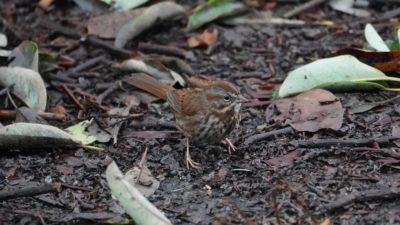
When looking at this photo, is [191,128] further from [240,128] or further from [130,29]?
[130,29]

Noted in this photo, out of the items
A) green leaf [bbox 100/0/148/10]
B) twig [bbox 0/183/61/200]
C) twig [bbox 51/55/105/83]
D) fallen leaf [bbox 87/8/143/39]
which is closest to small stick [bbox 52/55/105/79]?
twig [bbox 51/55/105/83]

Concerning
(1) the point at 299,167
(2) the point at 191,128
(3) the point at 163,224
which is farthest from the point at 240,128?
(3) the point at 163,224

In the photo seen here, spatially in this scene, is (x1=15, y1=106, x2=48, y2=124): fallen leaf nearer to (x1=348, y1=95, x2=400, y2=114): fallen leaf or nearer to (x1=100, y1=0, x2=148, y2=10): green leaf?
(x1=100, y1=0, x2=148, y2=10): green leaf

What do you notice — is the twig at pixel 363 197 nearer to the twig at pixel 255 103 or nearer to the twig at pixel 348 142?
the twig at pixel 348 142

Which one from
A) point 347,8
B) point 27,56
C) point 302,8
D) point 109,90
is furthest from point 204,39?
point 27,56

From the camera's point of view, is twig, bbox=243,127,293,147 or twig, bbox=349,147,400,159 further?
twig, bbox=243,127,293,147

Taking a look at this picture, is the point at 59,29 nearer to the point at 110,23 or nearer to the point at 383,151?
the point at 110,23
